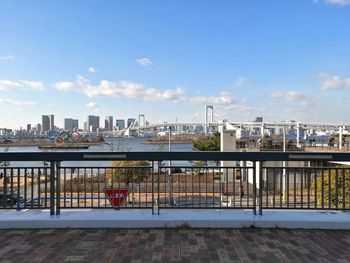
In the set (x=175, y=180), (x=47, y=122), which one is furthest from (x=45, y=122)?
Result: (x=175, y=180)

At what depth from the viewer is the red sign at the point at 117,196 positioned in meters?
6.32

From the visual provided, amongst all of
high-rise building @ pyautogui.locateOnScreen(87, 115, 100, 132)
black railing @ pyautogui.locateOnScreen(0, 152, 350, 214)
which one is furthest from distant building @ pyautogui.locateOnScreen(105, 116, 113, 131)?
black railing @ pyautogui.locateOnScreen(0, 152, 350, 214)

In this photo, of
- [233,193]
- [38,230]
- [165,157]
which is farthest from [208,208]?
[38,230]

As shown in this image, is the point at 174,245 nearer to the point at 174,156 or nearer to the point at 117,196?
the point at 174,156

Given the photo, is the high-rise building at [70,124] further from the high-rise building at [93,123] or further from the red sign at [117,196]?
the red sign at [117,196]

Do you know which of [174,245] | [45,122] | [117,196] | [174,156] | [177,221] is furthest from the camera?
[45,122]

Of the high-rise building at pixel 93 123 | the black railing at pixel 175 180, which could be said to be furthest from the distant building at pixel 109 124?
the black railing at pixel 175 180

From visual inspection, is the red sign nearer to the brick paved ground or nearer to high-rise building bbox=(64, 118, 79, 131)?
the brick paved ground

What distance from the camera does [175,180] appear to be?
279 inches

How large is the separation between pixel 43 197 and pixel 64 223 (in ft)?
3.26

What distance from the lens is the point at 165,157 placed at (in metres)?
5.65

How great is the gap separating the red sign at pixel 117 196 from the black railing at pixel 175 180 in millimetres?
43

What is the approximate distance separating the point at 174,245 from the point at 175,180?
8.02 ft

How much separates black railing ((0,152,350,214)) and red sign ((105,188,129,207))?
43mm
